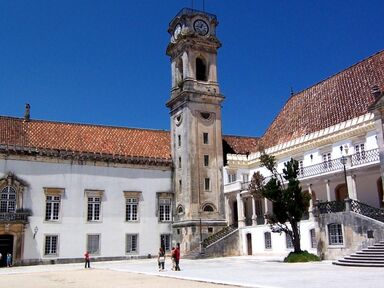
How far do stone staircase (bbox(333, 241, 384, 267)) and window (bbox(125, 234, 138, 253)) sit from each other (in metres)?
22.1

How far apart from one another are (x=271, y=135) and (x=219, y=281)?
91.5 feet

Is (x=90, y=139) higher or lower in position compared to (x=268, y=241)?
higher

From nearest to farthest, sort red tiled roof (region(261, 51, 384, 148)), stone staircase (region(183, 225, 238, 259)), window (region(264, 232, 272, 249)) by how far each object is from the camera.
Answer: red tiled roof (region(261, 51, 384, 148)) < window (region(264, 232, 272, 249)) < stone staircase (region(183, 225, 238, 259))

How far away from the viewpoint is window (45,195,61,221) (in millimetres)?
37719

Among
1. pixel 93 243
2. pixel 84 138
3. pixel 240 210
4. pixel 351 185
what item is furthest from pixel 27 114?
pixel 351 185

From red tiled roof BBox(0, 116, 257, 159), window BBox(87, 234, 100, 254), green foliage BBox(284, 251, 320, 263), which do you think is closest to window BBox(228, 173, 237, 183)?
red tiled roof BBox(0, 116, 257, 159)

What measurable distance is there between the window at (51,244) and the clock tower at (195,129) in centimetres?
1053

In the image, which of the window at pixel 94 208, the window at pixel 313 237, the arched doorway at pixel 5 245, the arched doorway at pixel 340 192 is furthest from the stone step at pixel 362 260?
the arched doorway at pixel 5 245

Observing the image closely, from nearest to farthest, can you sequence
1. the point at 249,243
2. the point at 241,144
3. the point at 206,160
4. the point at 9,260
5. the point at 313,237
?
the point at 313,237
the point at 9,260
the point at 249,243
the point at 206,160
the point at 241,144

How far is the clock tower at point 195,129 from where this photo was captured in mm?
40469

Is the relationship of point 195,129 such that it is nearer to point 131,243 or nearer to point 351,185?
point 131,243

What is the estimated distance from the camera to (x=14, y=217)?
35.8 m

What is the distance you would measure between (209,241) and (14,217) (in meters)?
15.7

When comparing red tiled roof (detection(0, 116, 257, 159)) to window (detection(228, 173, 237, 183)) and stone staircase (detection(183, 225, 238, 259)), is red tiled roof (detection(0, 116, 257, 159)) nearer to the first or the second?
window (detection(228, 173, 237, 183))
